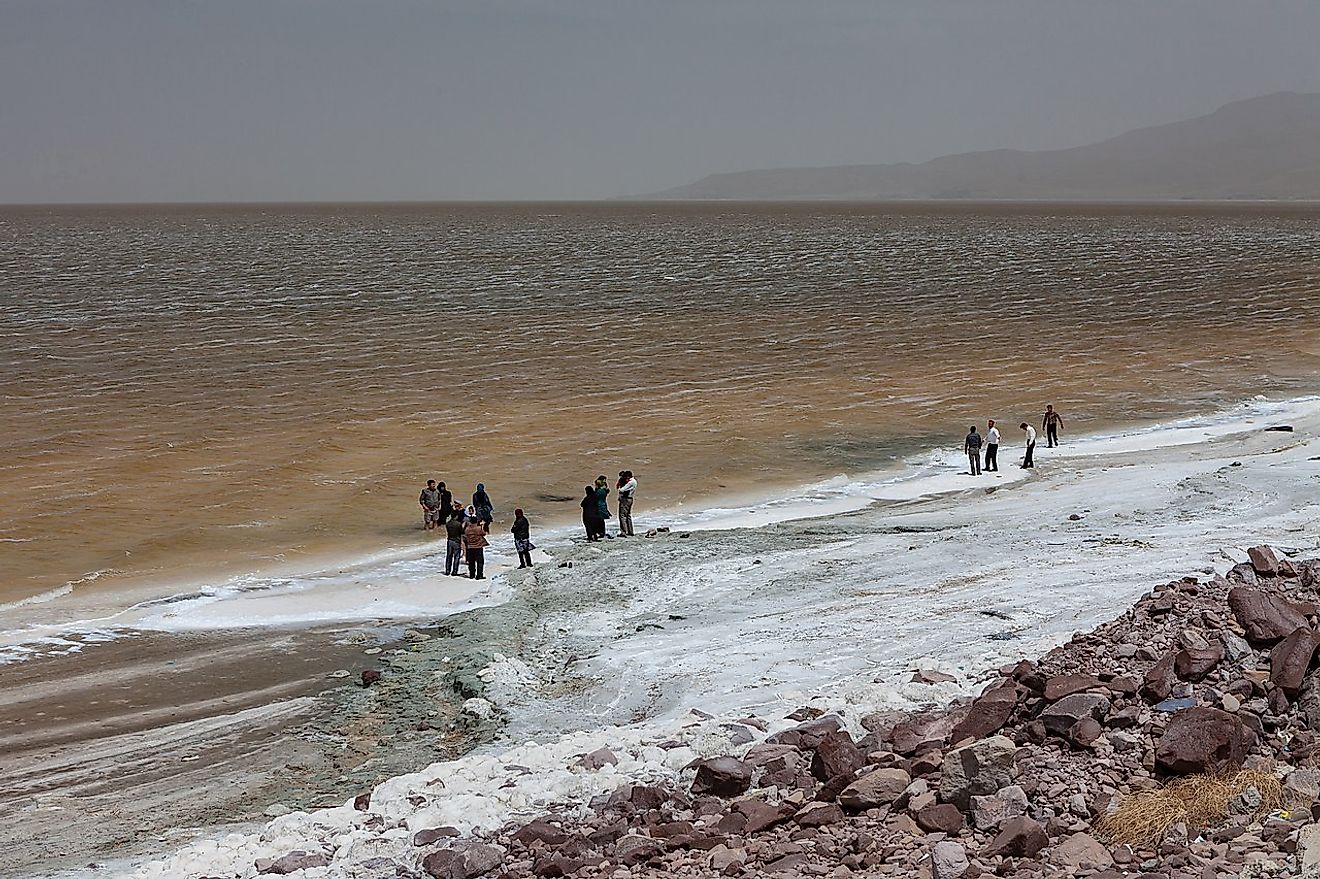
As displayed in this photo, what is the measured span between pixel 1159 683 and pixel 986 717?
1220mm

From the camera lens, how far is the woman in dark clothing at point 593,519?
20.7 meters

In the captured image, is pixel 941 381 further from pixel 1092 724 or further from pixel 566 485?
pixel 1092 724

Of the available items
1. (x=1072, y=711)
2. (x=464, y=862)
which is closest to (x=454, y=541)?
(x=464, y=862)

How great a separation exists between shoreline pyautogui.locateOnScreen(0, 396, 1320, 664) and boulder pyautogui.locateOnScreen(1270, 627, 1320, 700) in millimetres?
10918

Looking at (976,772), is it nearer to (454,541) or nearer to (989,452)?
(454,541)

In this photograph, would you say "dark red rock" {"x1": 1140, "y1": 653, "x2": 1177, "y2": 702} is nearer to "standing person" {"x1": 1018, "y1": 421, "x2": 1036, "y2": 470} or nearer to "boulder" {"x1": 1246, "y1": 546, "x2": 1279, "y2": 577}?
"boulder" {"x1": 1246, "y1": 546, "x2": 1279, "y2": 577}

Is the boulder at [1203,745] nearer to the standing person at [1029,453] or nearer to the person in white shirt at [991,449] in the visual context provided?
the person in white shirt at [991,449]

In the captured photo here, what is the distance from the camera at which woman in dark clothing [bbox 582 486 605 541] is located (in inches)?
813

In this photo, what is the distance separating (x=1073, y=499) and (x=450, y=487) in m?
11.6

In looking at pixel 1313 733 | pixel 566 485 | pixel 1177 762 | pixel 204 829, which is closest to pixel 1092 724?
pixel 1177 762

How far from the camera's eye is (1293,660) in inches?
343

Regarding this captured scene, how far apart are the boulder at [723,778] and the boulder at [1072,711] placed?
2162 millimetres

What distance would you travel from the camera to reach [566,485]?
81.6 ft

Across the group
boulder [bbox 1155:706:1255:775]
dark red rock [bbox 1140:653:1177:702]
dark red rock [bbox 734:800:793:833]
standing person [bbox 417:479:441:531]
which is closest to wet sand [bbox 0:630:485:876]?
dark red rock [bbox 734:800:793:833]
